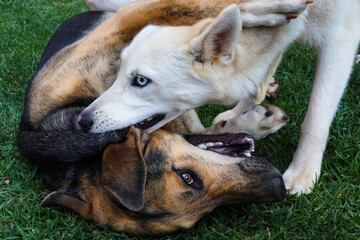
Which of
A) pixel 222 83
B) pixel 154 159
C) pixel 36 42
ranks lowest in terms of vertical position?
pixel 36 42

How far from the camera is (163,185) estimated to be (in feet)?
7.91

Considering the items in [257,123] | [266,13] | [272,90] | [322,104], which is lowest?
[272,90]

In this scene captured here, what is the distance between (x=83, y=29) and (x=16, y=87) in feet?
3.54

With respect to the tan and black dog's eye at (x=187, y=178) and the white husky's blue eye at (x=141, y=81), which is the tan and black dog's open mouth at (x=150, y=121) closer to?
the white husky's blue eye at (x=141, y=81)

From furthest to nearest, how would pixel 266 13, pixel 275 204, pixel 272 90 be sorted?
pixel 272 90
pixel 266 13
pixel 275 204

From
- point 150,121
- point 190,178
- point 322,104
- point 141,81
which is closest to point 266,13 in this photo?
point 322,104

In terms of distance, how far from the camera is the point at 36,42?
591 cm

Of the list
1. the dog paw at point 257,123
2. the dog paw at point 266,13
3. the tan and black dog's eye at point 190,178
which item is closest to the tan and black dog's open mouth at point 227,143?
the dog paw at point 257,123

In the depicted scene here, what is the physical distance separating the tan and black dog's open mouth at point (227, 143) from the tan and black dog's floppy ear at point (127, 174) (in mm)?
591

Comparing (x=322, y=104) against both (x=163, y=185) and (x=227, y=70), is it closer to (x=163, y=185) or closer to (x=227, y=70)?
(x=227, y=70)

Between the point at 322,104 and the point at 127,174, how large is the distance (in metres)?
1.60

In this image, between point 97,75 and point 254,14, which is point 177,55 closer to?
point 254,14

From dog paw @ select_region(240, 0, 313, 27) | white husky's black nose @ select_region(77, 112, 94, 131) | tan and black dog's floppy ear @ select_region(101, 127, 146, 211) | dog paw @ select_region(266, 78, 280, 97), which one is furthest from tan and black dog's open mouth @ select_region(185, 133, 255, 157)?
dog paw @ select_region(266, 78, 280, 97)

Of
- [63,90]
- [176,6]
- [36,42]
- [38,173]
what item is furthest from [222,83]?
[36,42]
